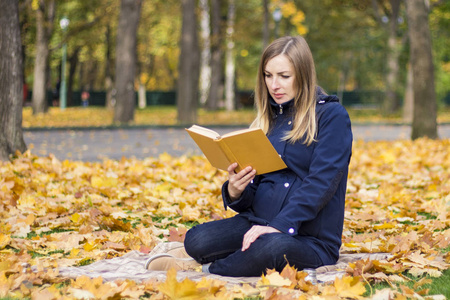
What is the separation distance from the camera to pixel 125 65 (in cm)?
1994

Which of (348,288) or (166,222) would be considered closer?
(348,288)

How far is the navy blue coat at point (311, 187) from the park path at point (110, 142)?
673 centimetres

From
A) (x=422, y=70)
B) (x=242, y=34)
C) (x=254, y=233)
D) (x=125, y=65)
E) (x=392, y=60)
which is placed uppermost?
(x=242, y=34)

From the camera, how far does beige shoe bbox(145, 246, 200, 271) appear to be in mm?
3701

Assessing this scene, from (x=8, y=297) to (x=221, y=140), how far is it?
4.23 feet

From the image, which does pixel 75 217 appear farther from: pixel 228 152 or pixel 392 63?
pixel 392 63

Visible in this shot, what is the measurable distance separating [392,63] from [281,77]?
1012 inches

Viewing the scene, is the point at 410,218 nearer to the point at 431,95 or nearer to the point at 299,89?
the point at 299,89

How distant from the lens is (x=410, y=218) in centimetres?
522

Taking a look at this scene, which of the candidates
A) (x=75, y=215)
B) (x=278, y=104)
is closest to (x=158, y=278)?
(x=278, y=104)

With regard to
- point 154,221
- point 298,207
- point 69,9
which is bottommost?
point 154,221

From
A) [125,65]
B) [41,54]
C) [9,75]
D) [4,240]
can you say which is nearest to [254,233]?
[4,240]

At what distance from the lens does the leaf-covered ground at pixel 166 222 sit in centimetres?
314

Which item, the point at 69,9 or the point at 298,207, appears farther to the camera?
the point at 69,9
